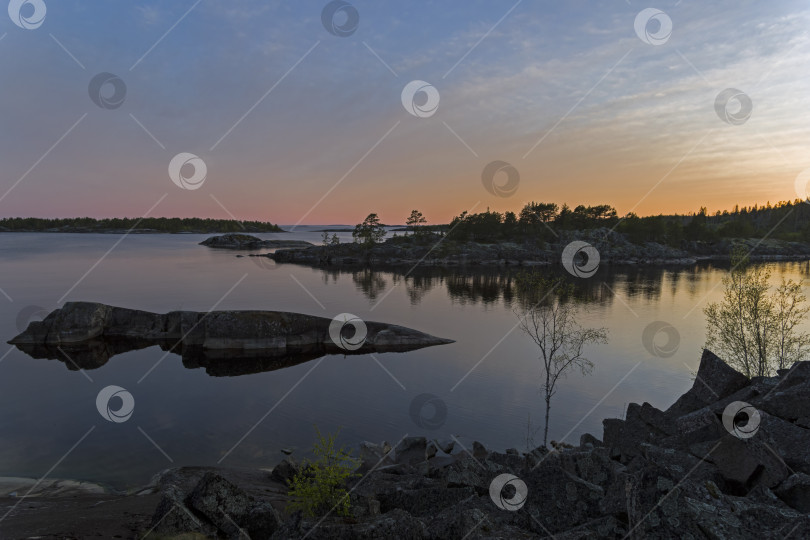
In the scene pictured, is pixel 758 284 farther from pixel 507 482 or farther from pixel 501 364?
pixel 507 482

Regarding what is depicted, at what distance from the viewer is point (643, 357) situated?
4891 centimetres
